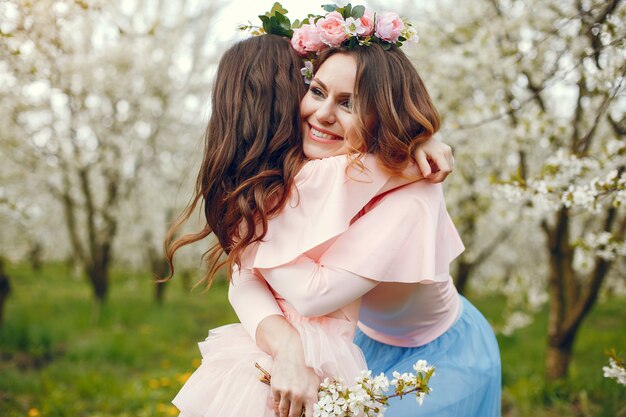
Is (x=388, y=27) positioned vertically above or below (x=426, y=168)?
above

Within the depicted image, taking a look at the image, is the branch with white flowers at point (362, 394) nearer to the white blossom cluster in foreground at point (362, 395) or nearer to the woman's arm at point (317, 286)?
the white blossom cluster in foreground at point (362, 395)

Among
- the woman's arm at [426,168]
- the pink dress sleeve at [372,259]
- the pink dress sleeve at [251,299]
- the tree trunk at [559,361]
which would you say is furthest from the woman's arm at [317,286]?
the tree trunk at [559,361]

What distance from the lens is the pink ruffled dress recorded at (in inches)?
63.1

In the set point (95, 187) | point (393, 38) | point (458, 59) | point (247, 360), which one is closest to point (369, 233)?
point (247, 360)

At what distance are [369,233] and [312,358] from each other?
1.39 feet

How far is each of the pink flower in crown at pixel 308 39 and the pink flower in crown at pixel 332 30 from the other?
0.10 feet

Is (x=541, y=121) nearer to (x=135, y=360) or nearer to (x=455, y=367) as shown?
(x=455, y=367)

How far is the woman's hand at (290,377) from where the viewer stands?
5.06ft

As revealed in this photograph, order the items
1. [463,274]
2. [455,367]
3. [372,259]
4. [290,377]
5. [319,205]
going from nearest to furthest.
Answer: [290,377] < [372,259] < [319,205] < [455,367] < [463,274]

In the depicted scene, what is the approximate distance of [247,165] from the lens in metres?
1.91

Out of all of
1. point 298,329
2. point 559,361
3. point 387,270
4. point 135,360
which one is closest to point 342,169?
point 387,270

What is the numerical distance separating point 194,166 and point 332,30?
517 centimetres

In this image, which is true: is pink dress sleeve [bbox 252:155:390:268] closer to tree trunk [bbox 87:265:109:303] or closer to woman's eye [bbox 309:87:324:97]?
woman's eye [bbox 309:87:324:97]

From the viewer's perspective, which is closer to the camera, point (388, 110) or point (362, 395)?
point (362, 395)
